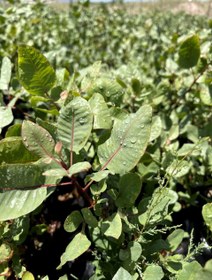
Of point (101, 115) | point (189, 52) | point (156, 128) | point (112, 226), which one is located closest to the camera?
point (112, 226)

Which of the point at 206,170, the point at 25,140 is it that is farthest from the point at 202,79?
the point at 25,140

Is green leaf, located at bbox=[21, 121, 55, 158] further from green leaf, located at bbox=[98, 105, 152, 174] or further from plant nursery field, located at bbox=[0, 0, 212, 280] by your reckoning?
green leaf, located at bbox=[98, 105, 152, 174]

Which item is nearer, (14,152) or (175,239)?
(14,152)

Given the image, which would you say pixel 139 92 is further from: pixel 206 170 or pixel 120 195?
pixel 120 195

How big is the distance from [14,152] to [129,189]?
0.98ft

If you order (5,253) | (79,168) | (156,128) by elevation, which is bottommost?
(5,253)

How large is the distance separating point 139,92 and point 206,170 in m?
0.38

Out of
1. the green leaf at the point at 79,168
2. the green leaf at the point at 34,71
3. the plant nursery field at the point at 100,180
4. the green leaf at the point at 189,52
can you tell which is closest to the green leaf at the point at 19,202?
the plant nursery field at the point at 100,180

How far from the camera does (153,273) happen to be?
0.79 meters

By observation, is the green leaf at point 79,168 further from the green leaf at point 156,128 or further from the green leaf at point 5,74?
the green leaf at point 5,74

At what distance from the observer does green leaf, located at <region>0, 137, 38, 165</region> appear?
2.66 feet

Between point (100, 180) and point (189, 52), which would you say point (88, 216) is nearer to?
point (100, 180)

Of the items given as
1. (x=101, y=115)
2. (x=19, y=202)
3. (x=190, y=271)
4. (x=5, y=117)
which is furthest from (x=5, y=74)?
(x=190, y=271)

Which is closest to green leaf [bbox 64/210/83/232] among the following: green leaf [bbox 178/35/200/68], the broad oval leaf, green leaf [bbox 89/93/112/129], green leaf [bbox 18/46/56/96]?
Result: the broad oval leaf
